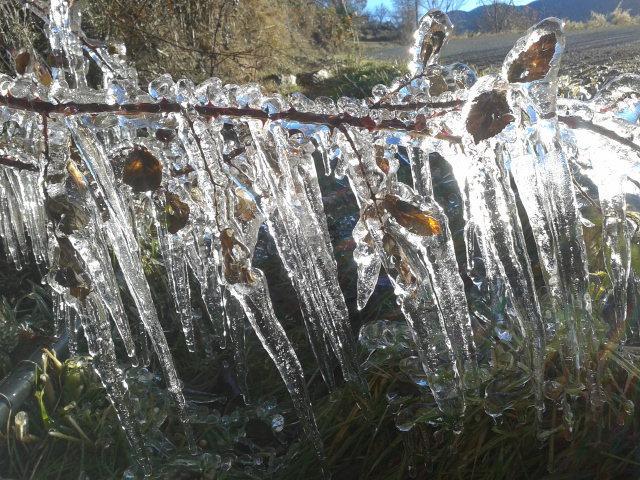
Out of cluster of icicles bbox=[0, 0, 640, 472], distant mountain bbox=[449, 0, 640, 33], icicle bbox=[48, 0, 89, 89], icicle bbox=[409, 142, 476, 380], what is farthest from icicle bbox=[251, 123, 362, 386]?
distant mountain bbox=[449, 0, 640, 33]

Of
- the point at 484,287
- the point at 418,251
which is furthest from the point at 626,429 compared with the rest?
the point at 418,251

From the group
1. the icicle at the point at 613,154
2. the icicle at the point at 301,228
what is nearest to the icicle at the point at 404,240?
the icicle at the point at 301,228

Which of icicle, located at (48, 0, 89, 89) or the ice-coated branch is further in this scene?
icicle, located at (48, 0, 89, 89)

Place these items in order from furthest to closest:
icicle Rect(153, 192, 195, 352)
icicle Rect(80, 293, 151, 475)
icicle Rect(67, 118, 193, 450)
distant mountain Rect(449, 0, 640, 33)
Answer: distant mountain Rect(449, 0, 640, 33) < icicle Rect(153, 192, 195, 352) < icicle Rect(80, 293, 151, 475) < icicle Rect(67, 118, 193, 450)

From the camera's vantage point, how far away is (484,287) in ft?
6.74

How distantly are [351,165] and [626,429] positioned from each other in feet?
3.69

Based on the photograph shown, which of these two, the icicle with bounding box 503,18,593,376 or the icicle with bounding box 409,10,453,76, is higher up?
the icicle with bounding box 409,10,453,76

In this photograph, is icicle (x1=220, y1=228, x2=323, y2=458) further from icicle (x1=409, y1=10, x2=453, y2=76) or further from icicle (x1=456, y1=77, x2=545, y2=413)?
icicle (x1=409, y1=10, x2=453, y2=76)

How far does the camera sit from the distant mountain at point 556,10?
21.6m

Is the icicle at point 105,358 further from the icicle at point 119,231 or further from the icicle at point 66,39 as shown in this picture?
the icicle at point 66,39

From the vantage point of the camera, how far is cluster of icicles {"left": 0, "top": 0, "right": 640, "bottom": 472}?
36.6 inches

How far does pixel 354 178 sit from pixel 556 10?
44372mm

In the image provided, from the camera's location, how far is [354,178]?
992 mm

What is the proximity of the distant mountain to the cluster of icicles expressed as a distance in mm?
15090
